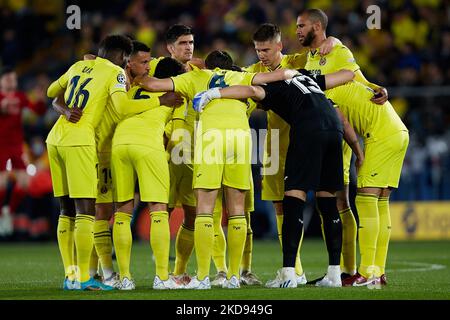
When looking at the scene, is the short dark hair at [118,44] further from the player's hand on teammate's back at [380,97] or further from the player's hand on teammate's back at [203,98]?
the player's hand on teammate's back at [380,97]

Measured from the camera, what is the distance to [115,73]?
9500 millimetres

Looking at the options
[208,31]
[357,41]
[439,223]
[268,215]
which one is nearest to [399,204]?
[439,223]

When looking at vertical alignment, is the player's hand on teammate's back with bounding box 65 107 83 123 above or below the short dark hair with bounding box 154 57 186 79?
below

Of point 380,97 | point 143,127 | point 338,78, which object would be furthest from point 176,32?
point 380,97

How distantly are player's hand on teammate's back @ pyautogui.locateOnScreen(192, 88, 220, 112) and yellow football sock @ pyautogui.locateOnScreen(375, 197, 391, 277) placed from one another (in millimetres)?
2253

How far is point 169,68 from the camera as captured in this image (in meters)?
9.92

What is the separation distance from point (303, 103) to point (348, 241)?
178 centimetres

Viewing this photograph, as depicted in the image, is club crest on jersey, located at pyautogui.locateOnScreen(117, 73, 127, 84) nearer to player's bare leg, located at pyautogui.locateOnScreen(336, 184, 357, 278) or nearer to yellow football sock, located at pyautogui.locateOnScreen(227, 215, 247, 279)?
yellow football sock, located at pyautogui.locateOnScreen(227, 215, 247, 279)

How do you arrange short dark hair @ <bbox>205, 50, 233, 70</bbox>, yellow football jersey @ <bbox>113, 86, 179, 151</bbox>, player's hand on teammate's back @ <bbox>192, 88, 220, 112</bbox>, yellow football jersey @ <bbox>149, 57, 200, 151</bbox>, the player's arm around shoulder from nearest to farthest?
player's hand on teammate's back @ <bbox>192, 88, 220, 112</bbox> < yellow football jersey @ <bbox>113, 86, 179, 151</bbox> < the player's arm around shoulder < short dark hair @ <bbox>205, 50, 233, 70</bbox> < yellow football jersey @ <bbox>149, 57, 200, 151</bbox>

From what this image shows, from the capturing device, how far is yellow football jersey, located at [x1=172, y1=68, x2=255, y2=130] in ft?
31.0

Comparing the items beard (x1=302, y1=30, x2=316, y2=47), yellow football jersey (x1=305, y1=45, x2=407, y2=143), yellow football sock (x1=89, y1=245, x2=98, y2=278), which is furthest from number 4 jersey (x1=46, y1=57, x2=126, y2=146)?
yellow football jersey (x1=305, y1=45, x2=407, y2=143)

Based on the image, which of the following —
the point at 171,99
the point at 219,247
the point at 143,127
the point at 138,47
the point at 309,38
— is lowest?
the point at 219,247

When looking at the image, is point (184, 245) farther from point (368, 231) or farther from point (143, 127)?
point (368, 231)

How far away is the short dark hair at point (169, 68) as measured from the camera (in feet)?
32.5
